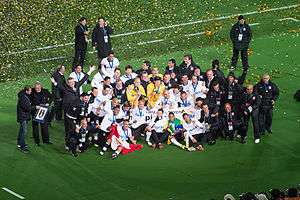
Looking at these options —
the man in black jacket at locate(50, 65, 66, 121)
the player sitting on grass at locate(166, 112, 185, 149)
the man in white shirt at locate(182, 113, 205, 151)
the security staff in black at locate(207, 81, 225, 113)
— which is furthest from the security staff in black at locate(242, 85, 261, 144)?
the man in black jacket at locate(50, 65, 66, 121)

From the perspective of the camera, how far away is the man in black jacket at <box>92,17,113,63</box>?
30938 mm

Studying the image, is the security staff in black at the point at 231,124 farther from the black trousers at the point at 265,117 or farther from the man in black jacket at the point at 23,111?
the man in black jacket at the point at 23,111

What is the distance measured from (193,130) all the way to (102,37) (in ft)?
20.4

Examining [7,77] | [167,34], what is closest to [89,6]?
[167,34]

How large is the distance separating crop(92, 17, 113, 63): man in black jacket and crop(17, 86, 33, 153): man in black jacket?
6193mm

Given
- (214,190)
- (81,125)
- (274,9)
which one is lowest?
(214,190)

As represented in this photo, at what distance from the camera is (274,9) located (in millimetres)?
38375

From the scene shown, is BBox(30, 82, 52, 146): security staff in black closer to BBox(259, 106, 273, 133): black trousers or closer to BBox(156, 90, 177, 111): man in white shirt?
BBox(156, 90, 177, 111): man in white shirt

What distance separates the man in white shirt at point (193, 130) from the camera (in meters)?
26.1

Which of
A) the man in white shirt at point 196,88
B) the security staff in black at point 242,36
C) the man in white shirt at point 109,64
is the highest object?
the security staff in black at point 242,36

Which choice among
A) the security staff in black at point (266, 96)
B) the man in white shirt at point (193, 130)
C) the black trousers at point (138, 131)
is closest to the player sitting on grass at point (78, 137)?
the black trousers at point (138, 131)

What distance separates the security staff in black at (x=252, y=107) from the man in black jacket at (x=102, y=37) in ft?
21.5

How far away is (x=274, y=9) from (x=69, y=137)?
15.8m

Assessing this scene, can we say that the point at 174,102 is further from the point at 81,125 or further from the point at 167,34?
the point at 167,34
